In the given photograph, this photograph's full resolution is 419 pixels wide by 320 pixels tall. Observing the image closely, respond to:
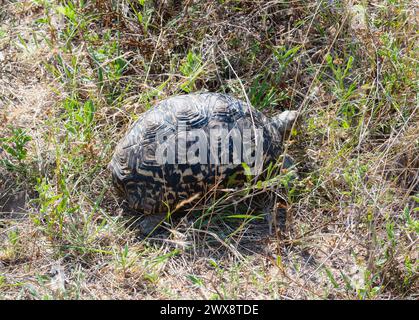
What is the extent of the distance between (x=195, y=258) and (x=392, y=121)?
1.55 m

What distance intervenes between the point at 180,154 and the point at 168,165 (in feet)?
0.30

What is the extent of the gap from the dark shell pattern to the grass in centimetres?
13

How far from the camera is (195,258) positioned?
3.28m

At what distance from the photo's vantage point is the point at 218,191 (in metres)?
3.46

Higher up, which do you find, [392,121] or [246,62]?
[246,62]

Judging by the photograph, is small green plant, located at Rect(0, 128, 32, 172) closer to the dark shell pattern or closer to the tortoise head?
the dark shell pattern

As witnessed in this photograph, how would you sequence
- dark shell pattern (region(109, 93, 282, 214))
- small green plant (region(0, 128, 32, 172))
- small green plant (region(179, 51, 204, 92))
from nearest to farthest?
dark shell pattern (region(109, 93, 282, 214))
small green plant (region(0, 128, 32, 172))
small green plant (region(179, 51, 204, 92))

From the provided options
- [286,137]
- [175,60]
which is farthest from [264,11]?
[286,137]

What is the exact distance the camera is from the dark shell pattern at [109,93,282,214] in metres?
3.36

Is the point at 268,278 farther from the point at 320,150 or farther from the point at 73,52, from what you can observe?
the point at 73,52

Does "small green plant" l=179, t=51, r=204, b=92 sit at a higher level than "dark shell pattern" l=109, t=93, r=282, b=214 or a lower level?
higher
